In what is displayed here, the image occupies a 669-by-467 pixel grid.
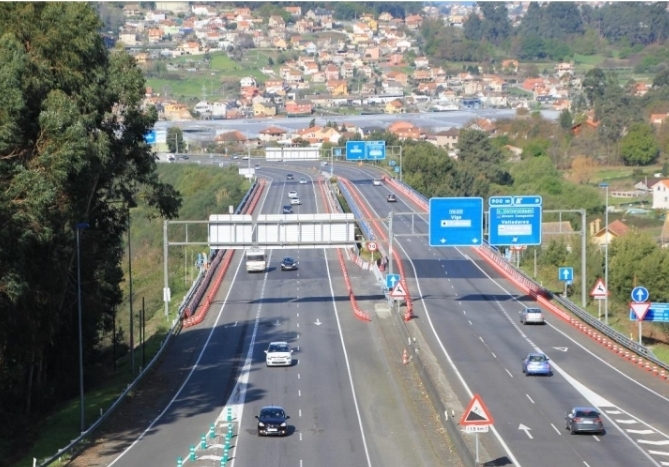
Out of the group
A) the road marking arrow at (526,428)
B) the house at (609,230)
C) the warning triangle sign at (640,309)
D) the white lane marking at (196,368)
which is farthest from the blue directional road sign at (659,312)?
the house at (609,230)

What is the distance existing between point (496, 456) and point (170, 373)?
66.6 ft

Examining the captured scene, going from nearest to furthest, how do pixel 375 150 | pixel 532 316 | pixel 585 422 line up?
pixel 585 422, pixel 532 316, pixel 375 150

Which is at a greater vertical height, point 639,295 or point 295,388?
point 639,295

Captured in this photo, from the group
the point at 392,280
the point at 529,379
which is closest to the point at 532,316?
the point at 392,280

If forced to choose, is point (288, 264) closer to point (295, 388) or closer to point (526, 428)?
point (295, 388)

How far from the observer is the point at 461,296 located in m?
69.7

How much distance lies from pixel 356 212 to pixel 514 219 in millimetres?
38757

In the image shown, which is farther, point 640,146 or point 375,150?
point 640,146

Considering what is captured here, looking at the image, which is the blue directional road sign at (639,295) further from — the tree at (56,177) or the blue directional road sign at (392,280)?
the tree at (56,177)

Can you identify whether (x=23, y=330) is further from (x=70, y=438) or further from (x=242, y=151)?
(x=242, y=151)

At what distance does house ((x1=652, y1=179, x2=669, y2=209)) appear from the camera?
13700 centimetres

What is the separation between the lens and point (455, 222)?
63062mm

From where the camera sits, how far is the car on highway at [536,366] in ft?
157

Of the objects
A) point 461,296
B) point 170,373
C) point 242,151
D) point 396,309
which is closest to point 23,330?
point 170,373
